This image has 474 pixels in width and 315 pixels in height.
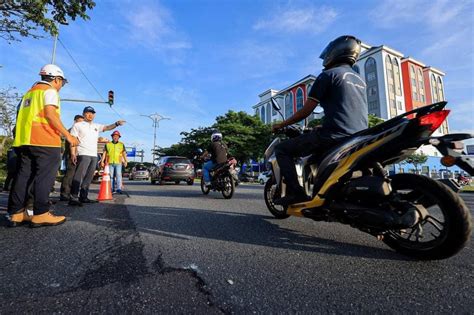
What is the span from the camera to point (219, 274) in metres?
1.73

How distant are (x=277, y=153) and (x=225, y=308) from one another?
6.69 feet

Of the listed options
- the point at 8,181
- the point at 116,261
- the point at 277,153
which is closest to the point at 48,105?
the point at 116,261

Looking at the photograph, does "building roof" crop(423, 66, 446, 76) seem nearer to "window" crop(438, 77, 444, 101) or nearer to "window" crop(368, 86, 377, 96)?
"window" crop(438, 77, 444, 101)

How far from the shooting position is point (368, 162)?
2188mm

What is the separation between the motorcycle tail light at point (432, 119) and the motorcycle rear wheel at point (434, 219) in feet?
1.29

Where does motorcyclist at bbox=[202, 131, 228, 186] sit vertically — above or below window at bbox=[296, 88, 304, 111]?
below

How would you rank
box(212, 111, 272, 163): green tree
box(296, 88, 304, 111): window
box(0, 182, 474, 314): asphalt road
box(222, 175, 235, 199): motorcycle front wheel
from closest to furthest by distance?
box(0, 182, 474, 314): asphalt road
box(222, 175, 235, 199): motorcycle front wheel
box(212, 111, 272, 163): green tree
box(296, 88, 304, 111): window

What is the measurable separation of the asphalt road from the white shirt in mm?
2635

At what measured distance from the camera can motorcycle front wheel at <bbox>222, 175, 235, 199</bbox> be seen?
6906 mm

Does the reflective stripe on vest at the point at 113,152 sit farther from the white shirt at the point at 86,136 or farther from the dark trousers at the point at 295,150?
the dark trousers at the point at 295,150

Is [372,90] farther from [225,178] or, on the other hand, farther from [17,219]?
[17,219]

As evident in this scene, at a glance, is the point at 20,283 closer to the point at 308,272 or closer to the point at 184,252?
the point at 184,252

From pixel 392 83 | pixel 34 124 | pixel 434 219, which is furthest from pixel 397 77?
pixel 34 124

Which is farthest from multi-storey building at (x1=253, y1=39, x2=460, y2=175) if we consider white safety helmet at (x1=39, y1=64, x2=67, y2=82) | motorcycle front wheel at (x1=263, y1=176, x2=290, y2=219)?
white safety helmet at (x1=39, y1=64, x2=67, y2=82)
